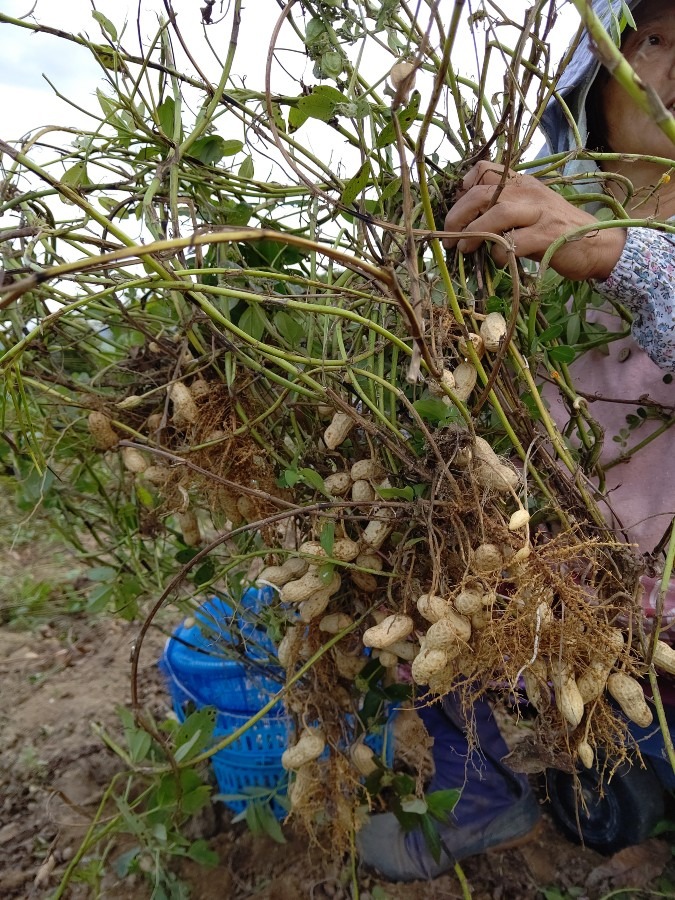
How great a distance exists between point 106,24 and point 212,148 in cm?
13

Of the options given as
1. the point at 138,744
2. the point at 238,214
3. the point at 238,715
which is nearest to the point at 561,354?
the point at 238,214

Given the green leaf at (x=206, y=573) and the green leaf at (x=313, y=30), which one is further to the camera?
the green leaf at (x=206, y=573)

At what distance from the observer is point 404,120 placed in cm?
57

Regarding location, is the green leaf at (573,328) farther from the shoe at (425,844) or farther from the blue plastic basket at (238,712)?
the shoe at (425,844)

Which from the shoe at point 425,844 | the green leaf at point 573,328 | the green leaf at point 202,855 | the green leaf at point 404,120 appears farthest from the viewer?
the shoe at point 425,844

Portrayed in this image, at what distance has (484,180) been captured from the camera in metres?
0.63

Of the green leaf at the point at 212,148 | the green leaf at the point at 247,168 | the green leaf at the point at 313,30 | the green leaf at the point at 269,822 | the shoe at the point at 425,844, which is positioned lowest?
the shoe at the point at 425,844

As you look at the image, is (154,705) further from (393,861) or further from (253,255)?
(253,255)

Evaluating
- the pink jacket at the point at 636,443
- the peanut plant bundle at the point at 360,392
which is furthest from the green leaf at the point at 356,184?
the pink jacket at the point at 636,443

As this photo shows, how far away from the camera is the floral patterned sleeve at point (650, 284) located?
2.35 feet

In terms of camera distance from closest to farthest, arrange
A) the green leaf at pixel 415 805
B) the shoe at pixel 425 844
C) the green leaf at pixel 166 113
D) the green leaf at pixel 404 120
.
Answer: the green leaf at pixel 404 120 < the green leaf at pixel 166 113 < the green leaf at pixel 415 805 < the shoe at pixel 425 844

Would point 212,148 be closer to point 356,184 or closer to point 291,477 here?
point 356,184

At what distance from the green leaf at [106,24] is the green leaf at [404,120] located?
0.26 metres

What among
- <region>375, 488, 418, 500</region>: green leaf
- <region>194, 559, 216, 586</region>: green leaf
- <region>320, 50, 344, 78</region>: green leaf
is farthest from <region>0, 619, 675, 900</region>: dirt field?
Answer: <region>320, 50, 344, 78</region>: green leaf
